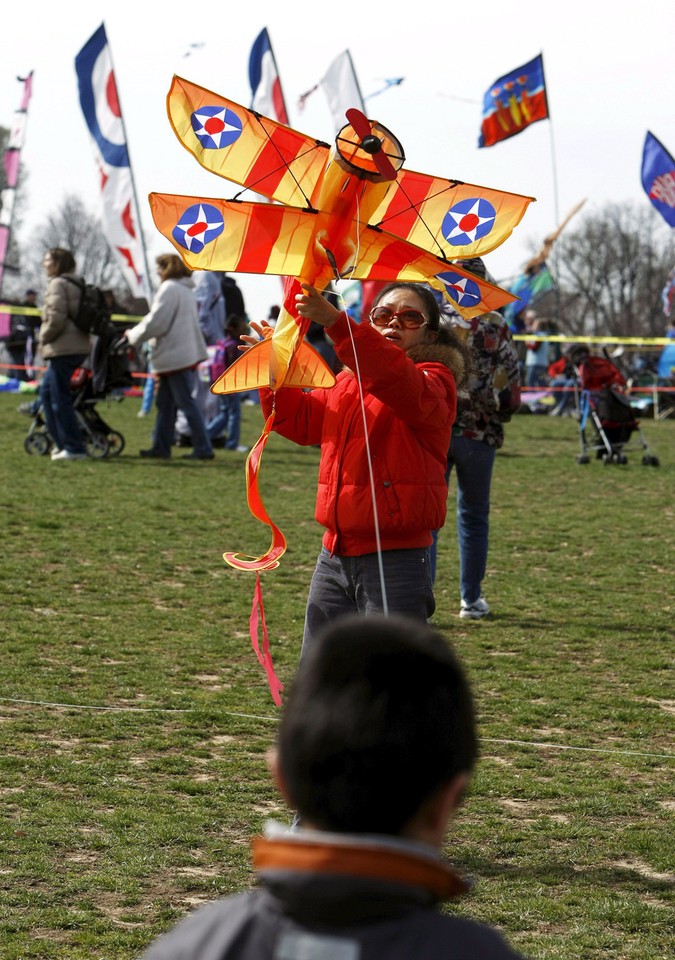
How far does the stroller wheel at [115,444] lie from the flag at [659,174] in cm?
795

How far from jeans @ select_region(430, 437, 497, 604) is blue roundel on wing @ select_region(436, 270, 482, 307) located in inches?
110

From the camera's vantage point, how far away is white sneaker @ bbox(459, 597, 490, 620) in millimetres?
7480

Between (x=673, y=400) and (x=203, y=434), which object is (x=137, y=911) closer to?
(x=203, y=434)

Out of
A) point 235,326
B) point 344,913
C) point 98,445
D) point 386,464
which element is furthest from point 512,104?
point 344,913

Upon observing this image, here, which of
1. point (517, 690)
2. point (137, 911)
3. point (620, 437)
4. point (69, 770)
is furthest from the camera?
point (620, 437)

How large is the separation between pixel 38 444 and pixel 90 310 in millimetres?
1956

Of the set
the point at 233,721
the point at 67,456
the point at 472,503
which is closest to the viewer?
the point at 233,721

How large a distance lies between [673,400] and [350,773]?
2295cm

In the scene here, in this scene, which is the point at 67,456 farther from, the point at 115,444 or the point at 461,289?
the point at 461,289

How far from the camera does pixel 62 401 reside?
42.5 ft

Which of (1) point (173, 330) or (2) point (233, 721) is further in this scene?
(1) point (173, 330)

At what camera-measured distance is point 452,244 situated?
167 inches

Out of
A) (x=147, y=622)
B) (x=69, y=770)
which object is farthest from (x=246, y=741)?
(x=147, y=622)

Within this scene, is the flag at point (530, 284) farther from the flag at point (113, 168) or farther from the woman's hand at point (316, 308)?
the woman's hand at point (316, 308)
